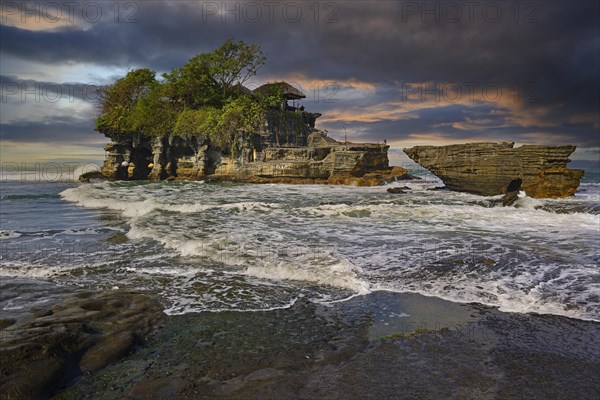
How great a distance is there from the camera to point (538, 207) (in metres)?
14.1

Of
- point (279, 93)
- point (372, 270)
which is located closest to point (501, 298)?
point (372, 270)

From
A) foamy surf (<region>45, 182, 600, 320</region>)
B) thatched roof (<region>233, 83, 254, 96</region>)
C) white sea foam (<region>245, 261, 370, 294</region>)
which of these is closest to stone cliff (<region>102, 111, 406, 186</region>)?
thatched roof (<region>233, 83, 254, 96</region>)

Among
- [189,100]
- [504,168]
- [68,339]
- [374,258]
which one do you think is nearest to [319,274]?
[374,258]

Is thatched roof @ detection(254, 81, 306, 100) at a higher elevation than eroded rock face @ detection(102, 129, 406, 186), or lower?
higher

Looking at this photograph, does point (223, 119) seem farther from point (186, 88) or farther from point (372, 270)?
point (372, 270)

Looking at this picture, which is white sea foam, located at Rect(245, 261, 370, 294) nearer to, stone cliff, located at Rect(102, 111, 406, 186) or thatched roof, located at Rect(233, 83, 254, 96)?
stone cliff, located at Rect(102, 111, 406, 186)

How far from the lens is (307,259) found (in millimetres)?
6836

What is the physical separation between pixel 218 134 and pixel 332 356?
1351 inches

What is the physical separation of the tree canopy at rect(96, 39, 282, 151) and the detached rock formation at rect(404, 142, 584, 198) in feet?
66.5

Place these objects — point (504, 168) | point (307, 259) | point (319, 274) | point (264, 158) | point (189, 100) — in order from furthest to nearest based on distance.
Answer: point (189, 100), point (264, 158), point (504, 168), point (307, 259), point (319, 274)


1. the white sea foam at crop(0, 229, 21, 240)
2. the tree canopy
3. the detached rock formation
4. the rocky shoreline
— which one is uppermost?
the tree canopy

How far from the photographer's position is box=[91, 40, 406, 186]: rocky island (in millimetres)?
32219

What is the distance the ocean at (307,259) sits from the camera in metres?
4.98

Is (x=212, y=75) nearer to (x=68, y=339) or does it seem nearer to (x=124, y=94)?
(x=124, y=94)
